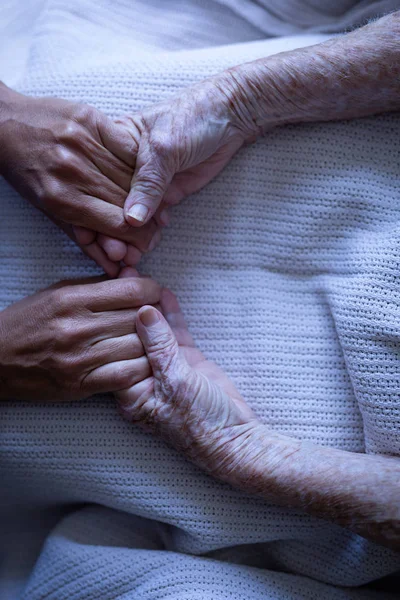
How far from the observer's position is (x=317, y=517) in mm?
963

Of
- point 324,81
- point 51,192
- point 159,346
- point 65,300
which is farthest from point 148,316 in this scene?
point 324,81

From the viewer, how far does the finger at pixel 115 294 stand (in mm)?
990

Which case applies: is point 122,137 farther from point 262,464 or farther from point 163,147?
point 262,464

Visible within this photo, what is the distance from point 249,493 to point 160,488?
0.59 ft

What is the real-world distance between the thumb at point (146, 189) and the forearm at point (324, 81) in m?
0.20

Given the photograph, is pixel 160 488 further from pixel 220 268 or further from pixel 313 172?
pixel 313 172

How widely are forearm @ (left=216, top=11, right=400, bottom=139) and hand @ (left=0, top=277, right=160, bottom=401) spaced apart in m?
0.44

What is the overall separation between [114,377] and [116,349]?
2.2 inches

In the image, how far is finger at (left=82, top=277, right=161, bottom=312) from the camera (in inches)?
39.0

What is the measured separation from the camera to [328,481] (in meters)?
0.90

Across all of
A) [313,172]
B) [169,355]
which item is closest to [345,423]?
[169,355]

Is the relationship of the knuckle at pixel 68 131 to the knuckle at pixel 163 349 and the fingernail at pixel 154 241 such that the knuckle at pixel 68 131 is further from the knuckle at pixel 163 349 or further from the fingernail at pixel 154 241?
the knuckle at pixel 163 349

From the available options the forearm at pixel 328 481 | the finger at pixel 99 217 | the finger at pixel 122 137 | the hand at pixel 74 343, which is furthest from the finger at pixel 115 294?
the forearm at pixel 328 481

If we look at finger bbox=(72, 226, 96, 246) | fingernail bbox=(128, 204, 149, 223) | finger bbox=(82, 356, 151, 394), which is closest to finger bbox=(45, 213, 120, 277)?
finger bbox=(72, 226, 96, 246)
